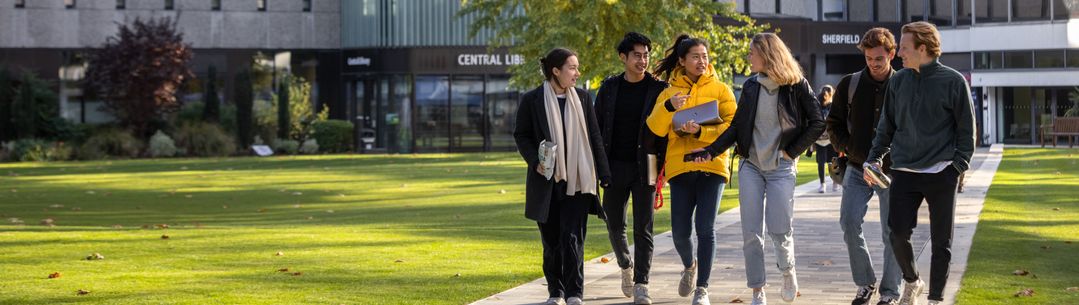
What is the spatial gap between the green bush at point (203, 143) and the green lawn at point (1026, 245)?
1004 inches

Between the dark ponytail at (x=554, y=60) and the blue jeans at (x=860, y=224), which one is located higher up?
the dark ponytail at (x=554, y=60)

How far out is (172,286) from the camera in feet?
35.3

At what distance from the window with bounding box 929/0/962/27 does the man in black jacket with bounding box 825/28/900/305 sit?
169ft

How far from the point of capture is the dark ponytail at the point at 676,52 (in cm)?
942

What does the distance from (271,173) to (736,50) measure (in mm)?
10045

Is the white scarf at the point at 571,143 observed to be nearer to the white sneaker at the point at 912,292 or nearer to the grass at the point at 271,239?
the grass at the point at 271,239

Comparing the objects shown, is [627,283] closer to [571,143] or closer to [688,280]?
[688,280]

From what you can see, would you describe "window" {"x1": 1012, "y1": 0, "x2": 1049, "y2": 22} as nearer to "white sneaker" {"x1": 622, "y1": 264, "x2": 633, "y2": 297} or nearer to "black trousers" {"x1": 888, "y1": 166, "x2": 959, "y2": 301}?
"white sneaker" {"x1": 622, "y1": 264, "x2": 633, "y2": 297}

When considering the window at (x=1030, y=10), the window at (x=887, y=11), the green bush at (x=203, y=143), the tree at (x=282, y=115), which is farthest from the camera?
the window at (x=887, y=11)

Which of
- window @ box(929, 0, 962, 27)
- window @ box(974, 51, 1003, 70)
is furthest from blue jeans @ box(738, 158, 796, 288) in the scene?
window @ box(929, 0, 962, 27)

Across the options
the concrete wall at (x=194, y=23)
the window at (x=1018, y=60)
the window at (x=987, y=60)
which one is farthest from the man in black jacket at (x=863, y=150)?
the window at (x=987, y=60)

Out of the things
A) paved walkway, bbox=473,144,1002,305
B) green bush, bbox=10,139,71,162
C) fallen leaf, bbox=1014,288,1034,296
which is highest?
green bush, bbox=10,139,71,162

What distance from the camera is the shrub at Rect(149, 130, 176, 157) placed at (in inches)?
1784

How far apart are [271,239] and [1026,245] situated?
22.0 ft
